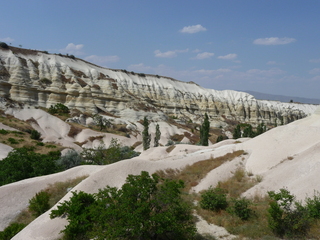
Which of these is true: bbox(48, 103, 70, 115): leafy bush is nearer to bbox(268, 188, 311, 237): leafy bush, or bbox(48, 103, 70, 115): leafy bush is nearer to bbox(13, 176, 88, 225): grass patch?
bbox(13, 176, 88, 225): grass patch

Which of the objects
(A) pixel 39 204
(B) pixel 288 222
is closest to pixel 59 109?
(A) pixel 39 204

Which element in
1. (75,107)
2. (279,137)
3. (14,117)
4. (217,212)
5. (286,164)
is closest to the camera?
(217,212)

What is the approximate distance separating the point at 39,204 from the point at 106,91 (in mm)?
60318

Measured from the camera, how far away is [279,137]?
1675 centimetres

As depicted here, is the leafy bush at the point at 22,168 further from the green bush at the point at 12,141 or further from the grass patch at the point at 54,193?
the green bush at the point at 12,141

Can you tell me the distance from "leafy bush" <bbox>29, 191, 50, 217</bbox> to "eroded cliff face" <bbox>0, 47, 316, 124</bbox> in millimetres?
48998

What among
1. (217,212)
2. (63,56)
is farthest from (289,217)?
(63,56)

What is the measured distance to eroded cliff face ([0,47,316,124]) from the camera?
59.2 metres

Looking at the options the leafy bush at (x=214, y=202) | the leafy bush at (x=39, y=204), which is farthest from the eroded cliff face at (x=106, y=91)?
the leafy bush at (x=214, y=202)

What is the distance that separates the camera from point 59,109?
56.7m

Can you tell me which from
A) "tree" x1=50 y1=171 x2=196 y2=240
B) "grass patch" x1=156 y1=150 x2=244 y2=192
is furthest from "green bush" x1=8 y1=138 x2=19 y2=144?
"tree" x1=50 y1=171 x2=196 y2=240

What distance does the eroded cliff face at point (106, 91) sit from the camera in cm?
5922

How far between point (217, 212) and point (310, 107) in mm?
148167

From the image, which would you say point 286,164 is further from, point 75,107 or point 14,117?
point 75,107
